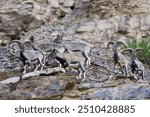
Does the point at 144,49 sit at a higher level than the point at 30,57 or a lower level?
lower

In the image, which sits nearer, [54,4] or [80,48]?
[80,48]

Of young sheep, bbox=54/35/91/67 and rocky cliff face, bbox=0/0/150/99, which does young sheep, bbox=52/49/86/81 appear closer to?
young sheep, bbox=54/35/91/67

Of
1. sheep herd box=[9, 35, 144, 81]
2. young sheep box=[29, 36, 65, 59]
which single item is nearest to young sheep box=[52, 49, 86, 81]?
sheep herd box=[9, 35, 144, 81]

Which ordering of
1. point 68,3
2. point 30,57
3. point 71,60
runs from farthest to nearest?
1. point 68,3
2. point 30,57
3. point 71,60


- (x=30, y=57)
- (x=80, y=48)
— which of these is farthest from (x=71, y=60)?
(x=80, y=48)

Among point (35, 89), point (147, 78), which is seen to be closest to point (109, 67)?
point (147, 78)

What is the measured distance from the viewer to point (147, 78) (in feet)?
52.5

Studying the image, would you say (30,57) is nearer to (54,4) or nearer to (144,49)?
(144,49)

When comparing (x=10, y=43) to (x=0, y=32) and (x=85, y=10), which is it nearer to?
(x=0, y=32)

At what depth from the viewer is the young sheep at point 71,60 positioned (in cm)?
1452

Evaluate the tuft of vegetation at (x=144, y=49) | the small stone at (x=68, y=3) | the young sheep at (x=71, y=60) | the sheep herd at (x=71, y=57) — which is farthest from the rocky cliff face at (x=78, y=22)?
the young sheep at (x=71, y=60)

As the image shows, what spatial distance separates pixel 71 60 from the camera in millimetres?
14656

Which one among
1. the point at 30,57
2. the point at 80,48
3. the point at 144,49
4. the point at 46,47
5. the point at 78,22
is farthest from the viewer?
the point at 78,22

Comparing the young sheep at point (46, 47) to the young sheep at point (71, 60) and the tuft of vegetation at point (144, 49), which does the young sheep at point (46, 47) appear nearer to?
the young sheep at point (71, 60)
